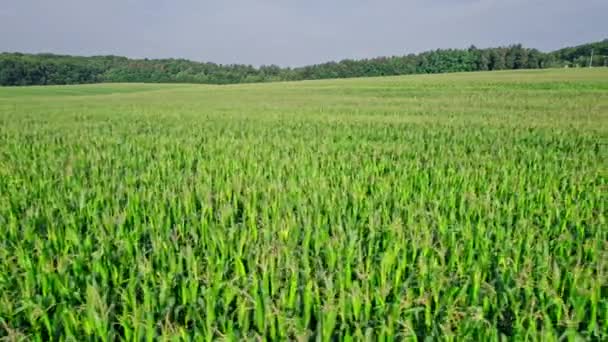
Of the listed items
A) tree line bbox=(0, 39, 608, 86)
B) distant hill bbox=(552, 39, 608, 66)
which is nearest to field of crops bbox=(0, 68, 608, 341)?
tree line bbox=(0, 39, 608, 86)

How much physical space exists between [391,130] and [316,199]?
8.79 metres

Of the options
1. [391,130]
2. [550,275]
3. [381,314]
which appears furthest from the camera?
[391,130]

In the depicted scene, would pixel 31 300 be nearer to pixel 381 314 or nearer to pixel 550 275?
pixel 381 314

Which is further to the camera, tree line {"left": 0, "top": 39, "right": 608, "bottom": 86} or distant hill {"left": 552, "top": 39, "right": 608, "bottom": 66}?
distant hill {"left": 552, "top": 39, "right": 608, "bottom": 66}

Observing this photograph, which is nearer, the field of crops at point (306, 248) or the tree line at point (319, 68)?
the field of crops at point (306, 248)

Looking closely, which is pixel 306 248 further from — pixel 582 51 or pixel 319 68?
pixel 582 51

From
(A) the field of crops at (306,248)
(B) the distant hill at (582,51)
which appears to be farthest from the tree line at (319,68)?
(A) the field of crops at (306,248)

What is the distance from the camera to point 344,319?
2270mm

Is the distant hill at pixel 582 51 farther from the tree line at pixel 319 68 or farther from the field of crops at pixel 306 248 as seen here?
the field of crops at pixel 306 248

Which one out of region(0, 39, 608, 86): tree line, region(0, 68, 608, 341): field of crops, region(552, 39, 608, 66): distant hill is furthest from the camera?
region(552, 39, 608, 66): distant hill

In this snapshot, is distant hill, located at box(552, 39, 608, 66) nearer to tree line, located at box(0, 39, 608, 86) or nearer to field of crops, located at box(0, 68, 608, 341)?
tree line, located at box(0, 39, 608, 86)

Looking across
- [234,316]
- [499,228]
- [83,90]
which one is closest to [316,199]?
[499,228]

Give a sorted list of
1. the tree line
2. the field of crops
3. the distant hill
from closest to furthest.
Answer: the field of crops < the tree line < the distant hill

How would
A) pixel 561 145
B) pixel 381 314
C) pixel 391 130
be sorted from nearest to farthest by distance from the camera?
pixel 381 314, pixel 561 145, pixel 391 130
